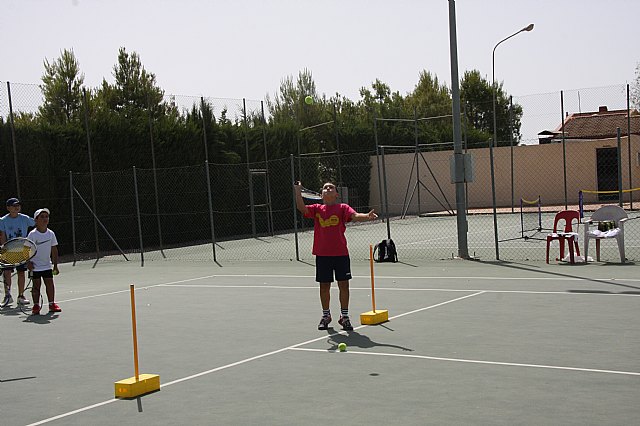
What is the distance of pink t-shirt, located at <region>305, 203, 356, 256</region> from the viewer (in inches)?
399

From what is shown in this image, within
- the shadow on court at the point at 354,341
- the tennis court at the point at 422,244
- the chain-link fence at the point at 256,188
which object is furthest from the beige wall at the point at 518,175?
the shadow on court at the point at 354,341

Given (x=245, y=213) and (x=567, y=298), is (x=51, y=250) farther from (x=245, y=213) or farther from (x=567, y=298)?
(x=245, y=213)

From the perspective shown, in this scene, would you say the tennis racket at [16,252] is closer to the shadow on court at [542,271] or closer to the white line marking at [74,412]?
the white line marking at [74,412]

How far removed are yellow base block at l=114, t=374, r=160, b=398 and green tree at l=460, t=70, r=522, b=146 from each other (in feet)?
87.0

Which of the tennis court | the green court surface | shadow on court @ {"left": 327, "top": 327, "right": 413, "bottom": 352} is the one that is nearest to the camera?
the green court surface

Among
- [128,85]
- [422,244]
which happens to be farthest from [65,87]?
[422,244]

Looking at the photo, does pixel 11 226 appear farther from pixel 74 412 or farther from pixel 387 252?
pixel 74 412

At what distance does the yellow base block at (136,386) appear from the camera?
7.09m

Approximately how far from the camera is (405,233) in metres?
27.2

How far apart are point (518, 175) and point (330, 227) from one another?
30.4m

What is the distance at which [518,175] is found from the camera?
39.1 meters

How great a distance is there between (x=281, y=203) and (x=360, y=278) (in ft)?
54.4

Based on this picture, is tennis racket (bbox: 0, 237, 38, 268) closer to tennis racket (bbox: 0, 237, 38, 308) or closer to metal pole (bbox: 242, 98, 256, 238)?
tennis racket (bbox: 0, 237, 38, 308)

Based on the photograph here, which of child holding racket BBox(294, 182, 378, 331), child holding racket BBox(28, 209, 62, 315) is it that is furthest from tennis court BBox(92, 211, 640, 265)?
child holding racket BBox(28, 209, 62, 315)
